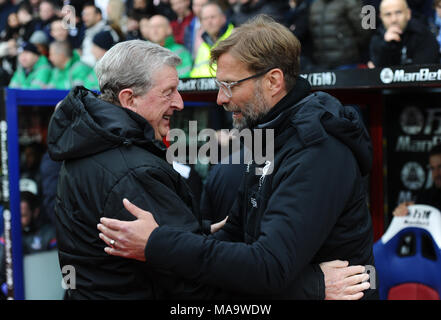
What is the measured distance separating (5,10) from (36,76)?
11.6ft

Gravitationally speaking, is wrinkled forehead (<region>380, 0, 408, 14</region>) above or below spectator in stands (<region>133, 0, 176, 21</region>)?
below

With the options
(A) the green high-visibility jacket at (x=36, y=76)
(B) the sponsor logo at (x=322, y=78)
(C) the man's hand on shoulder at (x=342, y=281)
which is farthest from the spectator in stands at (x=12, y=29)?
(C) the man's hand on shoulder at (x=342, y=281)

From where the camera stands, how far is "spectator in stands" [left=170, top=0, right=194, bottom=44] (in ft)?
24.3

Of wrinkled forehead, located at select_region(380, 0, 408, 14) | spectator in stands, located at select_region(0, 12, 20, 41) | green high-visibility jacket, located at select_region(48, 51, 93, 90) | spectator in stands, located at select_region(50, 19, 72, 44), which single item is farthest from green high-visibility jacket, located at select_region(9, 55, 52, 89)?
wrinkled forehead, located at select_region(380, 0, 408, 14)

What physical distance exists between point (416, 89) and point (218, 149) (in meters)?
1.68

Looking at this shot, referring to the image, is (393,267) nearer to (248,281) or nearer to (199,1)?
(248,281)

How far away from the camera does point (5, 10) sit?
10.8 meters

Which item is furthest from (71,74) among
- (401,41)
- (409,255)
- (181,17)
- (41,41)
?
(409,255)

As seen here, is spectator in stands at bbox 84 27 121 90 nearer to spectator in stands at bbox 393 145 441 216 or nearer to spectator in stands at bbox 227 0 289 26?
spectator in stands at bbox 227 0 289 26

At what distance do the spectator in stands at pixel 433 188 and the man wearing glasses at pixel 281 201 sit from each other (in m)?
1.89

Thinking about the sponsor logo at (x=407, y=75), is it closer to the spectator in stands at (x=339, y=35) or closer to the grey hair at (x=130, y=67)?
the grey hair at (x=130, y=67)

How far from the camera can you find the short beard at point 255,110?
218 cm

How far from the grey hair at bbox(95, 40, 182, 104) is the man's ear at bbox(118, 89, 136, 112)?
0.6 inches

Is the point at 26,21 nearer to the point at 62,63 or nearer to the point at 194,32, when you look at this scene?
the point at 62,63
